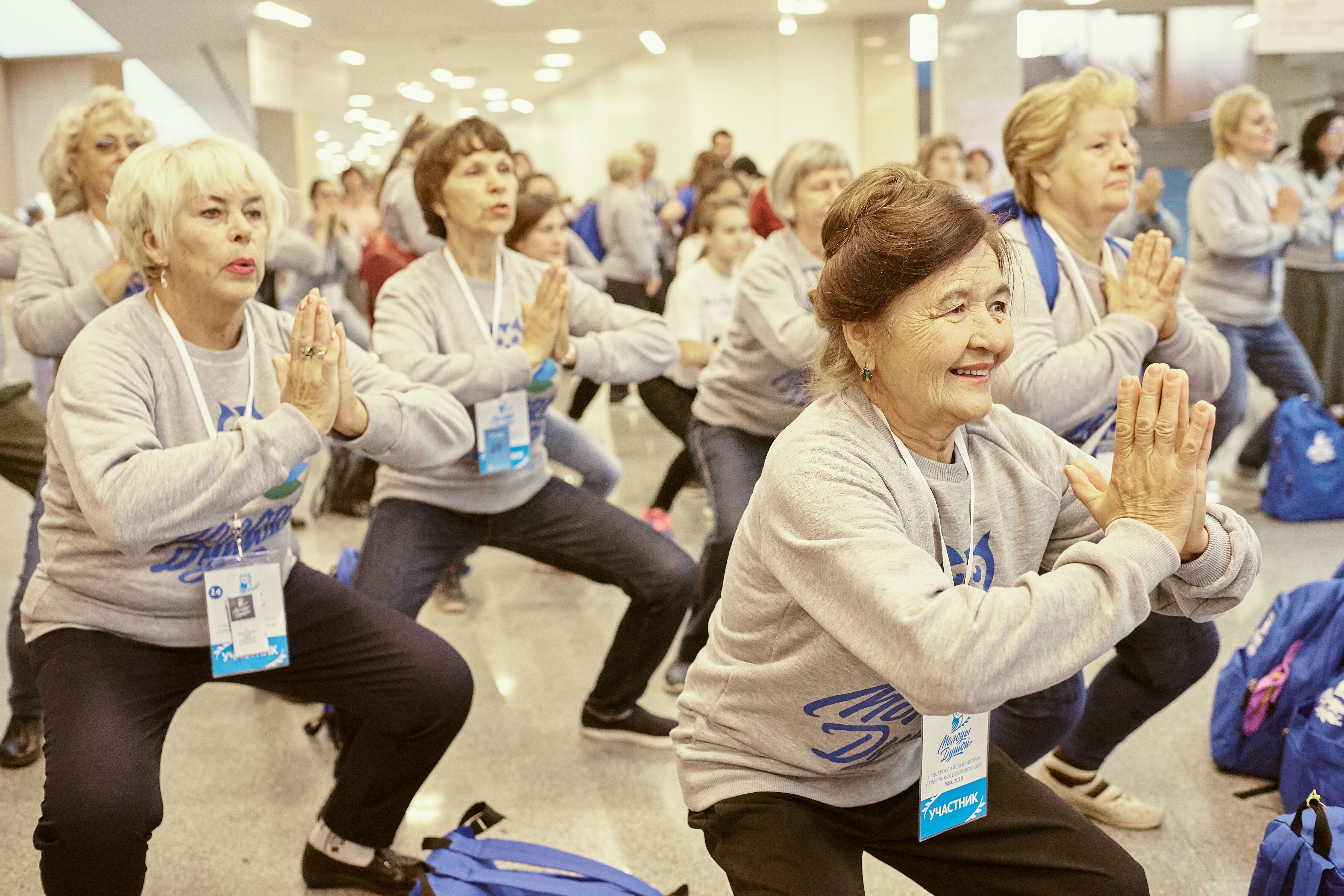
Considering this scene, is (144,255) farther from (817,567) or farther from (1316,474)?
(1316,474)

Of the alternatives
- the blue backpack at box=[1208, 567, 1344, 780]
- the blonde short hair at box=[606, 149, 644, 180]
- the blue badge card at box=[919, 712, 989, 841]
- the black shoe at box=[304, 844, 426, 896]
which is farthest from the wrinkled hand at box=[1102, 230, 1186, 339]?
the blonde short hair at box=[606, 149, 644, 180]

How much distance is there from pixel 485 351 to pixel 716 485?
786 mm

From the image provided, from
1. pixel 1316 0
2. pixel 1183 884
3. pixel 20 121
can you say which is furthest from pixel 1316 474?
pixel 20 121

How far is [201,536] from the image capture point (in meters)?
Answer: 1.98

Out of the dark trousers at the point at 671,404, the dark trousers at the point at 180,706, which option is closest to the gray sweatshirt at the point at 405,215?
the dark trousers at the point at 671,404

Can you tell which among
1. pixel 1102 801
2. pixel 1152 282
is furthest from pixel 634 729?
pixel 1152 282

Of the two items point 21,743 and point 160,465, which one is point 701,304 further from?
point 160,465

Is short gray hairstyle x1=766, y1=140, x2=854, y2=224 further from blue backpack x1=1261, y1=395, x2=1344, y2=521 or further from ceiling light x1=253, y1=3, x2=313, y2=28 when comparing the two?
ceiling light x1=253, y1=3, x2=313, y2=28

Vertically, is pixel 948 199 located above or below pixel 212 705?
above

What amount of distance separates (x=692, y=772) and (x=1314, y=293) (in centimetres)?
536

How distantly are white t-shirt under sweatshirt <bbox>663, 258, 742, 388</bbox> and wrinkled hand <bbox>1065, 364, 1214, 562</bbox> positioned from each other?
310cm

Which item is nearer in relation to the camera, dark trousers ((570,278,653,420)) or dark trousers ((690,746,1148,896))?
dark trousers ((690,746,1148,896))

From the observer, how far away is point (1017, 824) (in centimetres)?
158

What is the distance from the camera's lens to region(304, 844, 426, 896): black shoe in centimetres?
225
